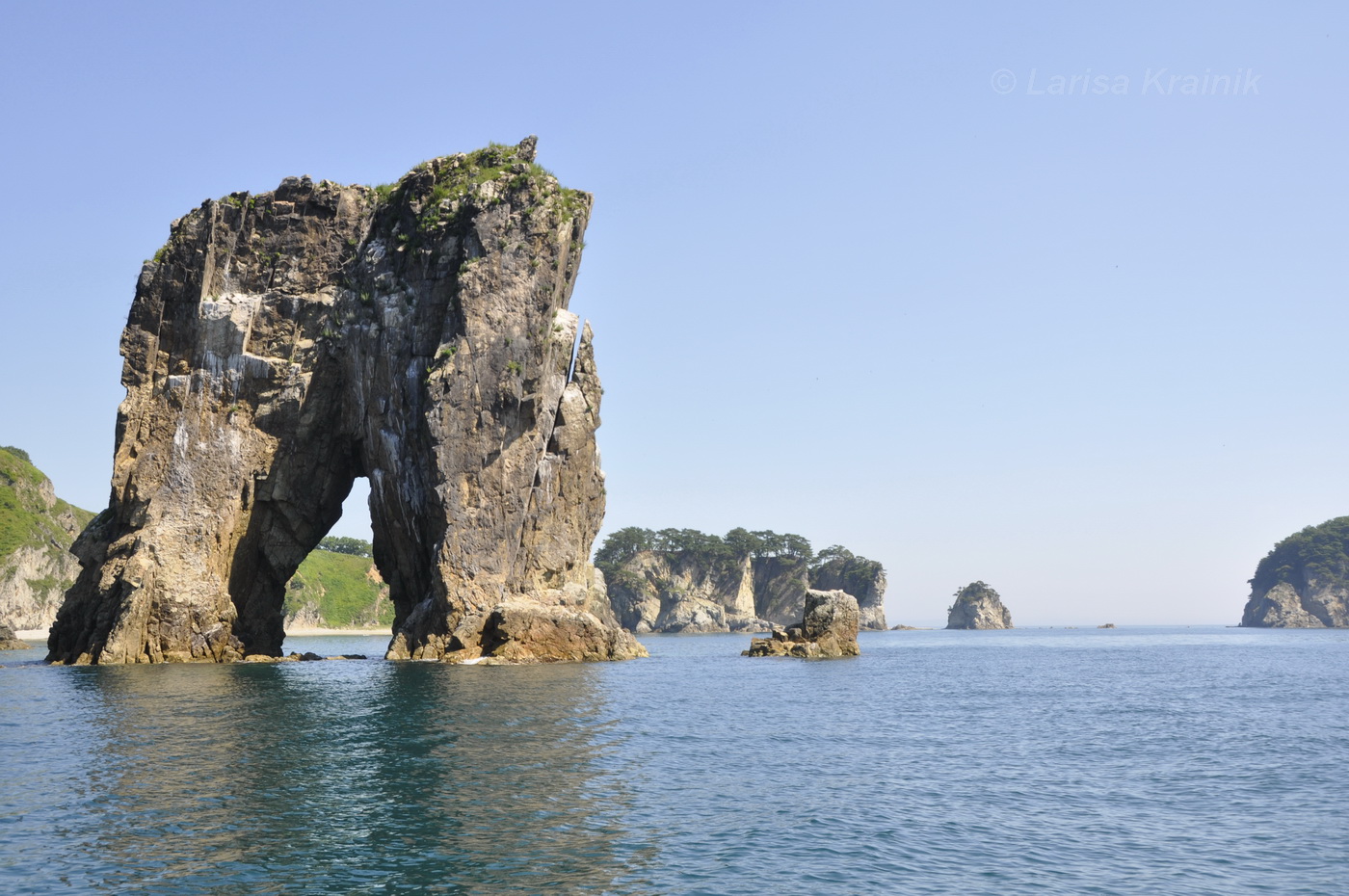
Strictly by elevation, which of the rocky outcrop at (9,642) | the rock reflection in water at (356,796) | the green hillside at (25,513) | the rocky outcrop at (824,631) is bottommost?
the rocky outcrop at (9,642)

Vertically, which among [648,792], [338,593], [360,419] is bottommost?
[648,792]

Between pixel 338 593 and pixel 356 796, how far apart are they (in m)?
149

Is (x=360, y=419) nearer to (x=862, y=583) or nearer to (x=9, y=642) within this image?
(x=9, y=642)

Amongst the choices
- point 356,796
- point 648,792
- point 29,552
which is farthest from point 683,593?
point 356,796

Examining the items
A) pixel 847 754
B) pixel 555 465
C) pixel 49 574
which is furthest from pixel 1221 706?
pixel 49 574

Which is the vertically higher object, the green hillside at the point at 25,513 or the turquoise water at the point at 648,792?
the green hillside at the point at 25,513

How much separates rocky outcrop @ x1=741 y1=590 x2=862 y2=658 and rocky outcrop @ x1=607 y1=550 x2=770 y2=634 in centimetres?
9782

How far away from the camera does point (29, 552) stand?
116812mm

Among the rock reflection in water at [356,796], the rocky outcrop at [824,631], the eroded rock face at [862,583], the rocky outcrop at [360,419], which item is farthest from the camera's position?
the eroded rock face at [862,583]

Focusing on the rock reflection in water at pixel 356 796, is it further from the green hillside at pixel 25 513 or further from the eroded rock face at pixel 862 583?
the eroded rock face at pixel 862 583

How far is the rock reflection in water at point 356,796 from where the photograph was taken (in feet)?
53.6

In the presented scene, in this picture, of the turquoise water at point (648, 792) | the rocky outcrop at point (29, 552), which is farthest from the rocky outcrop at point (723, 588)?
the turquoise water at point (648, 792)

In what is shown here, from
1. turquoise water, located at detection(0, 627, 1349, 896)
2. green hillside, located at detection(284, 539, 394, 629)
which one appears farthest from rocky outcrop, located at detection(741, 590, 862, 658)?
green hillside, located at detection(284, 539, 394, 629)

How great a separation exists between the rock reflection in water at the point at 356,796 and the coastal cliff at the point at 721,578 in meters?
A: 139
